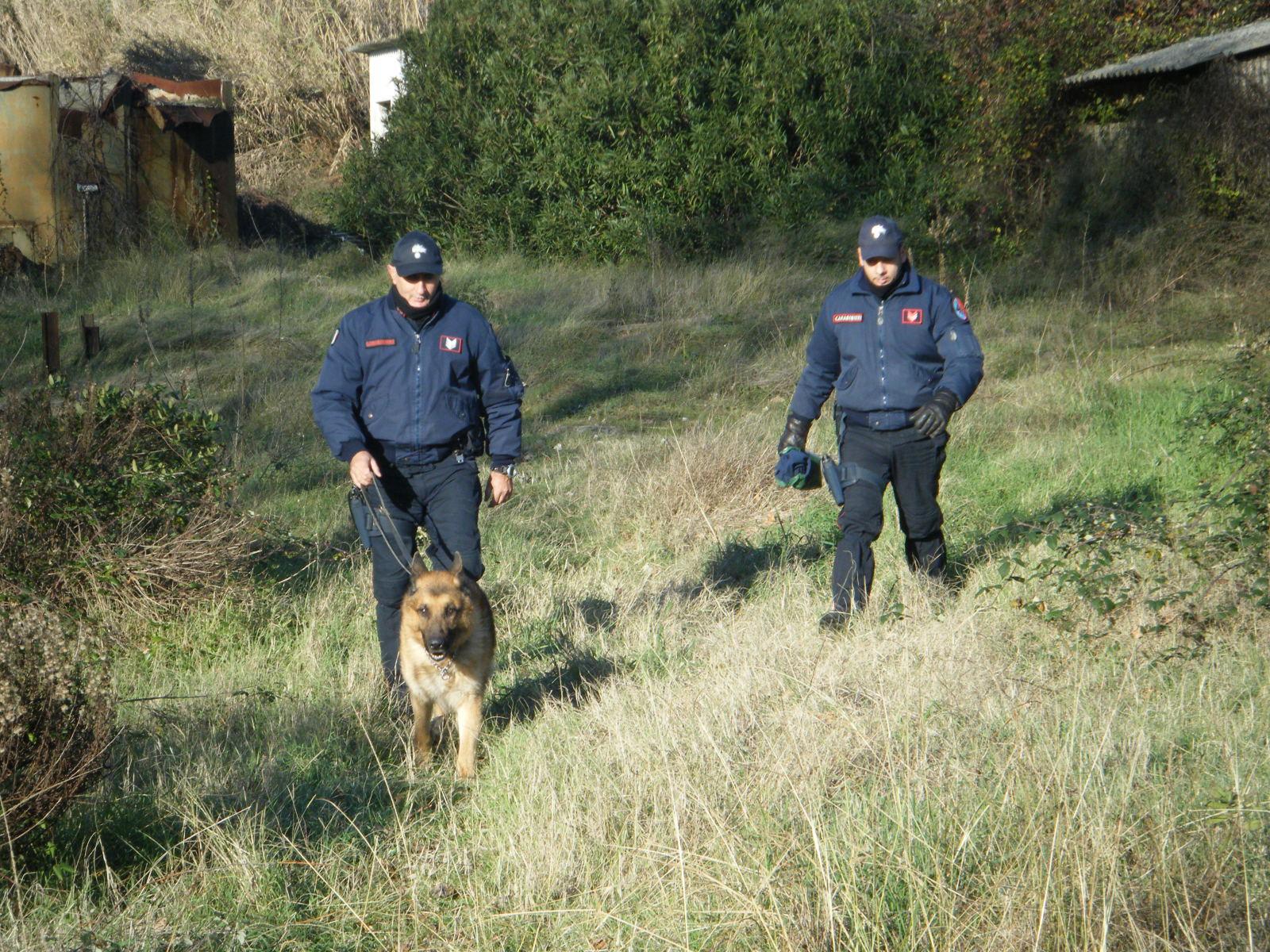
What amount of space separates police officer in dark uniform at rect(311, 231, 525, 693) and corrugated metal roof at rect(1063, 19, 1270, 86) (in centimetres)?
1129

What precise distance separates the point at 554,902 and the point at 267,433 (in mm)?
7569

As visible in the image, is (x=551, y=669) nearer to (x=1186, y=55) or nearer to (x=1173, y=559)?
(x=1173, y=559)

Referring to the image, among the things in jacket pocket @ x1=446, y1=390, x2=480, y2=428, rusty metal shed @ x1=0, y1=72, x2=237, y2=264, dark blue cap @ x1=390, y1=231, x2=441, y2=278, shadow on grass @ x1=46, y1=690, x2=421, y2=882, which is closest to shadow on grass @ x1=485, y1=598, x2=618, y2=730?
shadow on grass @ x1=46, y1=690, x2=421, y2=882

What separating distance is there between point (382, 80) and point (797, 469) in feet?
79.7

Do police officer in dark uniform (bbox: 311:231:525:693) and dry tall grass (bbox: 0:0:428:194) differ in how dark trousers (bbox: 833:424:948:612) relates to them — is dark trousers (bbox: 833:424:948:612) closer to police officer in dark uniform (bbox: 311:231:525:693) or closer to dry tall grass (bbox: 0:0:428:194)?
police officer in dark uniform (bbox: 311:231:525:693)

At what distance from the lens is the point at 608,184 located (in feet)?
63.2

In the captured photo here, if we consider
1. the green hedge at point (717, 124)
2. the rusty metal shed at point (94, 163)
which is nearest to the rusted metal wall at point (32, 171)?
the rusty metal shed at point (94, 163)

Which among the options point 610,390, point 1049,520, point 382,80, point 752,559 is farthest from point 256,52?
point 1049,520

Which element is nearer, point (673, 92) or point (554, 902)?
point (554, 902)

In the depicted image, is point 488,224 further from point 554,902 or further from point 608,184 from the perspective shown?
point 554,902

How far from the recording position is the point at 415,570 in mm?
5008

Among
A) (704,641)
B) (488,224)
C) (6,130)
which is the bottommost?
(704,641)

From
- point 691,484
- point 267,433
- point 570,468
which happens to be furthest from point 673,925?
point 267,433

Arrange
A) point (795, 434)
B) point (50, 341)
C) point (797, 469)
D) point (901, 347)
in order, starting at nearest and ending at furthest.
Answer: point (901, 347) → point (797, 469) → point (795, 434) → point (50, 341)
